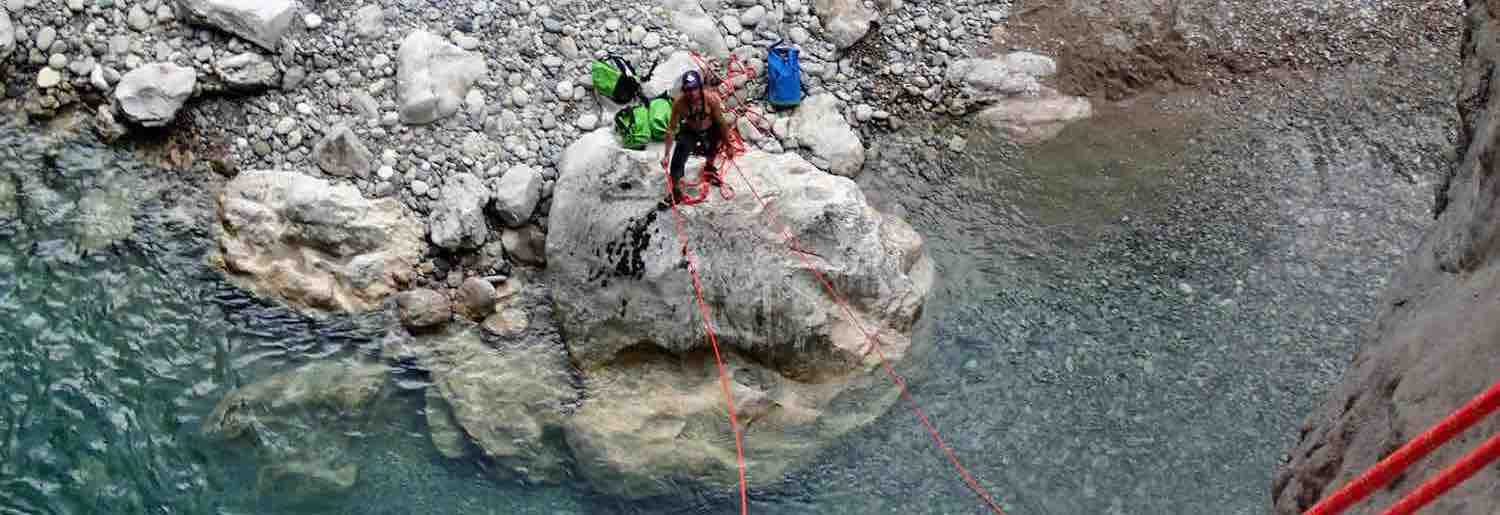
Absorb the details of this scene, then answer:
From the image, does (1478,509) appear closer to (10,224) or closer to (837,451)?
(837,451)

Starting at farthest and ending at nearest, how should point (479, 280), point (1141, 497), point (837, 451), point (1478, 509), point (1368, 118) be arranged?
point (1368, 118) → point (479, 280) → point (837, 451) → point (1141, 497) → point (1478, 509)

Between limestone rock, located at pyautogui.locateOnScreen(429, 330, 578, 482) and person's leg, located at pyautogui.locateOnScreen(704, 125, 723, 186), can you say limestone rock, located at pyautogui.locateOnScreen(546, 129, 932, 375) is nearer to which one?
person's leg, located at pyautogui.locateOnScreen(704, 125, 723, 186)

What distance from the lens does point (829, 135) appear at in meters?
10.9

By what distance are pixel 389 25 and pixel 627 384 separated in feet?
13.7

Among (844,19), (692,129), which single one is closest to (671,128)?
(692,129)

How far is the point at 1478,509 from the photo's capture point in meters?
3.45

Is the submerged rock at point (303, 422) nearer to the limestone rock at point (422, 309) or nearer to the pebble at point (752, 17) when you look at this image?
the limestone rock at point (422, 309)

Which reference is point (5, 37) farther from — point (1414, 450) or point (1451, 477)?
point (1451, 477)

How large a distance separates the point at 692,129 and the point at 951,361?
273 centimetres

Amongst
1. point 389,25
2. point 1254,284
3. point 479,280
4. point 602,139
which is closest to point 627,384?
point 479,280

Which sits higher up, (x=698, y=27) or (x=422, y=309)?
(x=698, y=27)

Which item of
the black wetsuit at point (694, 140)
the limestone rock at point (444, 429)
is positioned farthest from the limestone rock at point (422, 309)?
the black wetsuit at point (694, 140)

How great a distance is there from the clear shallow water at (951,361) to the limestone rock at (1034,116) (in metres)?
0.80

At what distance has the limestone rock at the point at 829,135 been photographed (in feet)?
35.7
